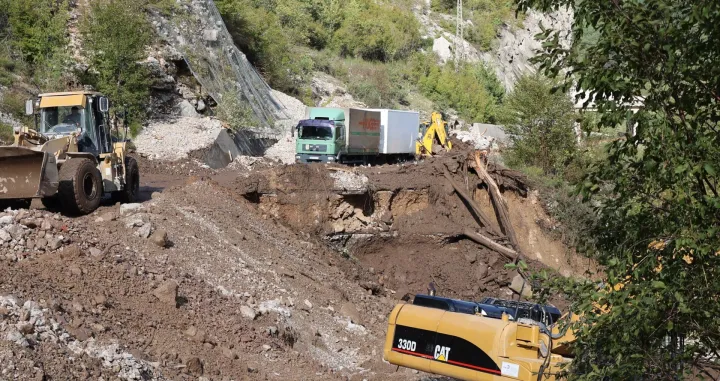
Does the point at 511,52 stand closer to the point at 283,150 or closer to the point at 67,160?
the point at 283,150

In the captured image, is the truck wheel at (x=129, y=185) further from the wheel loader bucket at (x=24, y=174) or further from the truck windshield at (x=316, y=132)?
the truck windshield at (x=316, y=132)

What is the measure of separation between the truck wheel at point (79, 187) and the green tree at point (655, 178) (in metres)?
12.5

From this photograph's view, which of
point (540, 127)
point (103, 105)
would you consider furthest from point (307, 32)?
point (103, 105)

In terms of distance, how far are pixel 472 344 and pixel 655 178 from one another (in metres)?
4.65

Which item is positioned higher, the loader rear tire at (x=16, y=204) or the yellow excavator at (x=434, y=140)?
the loader rear tire at (x=16, y=204)

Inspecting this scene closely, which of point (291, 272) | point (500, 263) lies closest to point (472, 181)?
point (500, 263)

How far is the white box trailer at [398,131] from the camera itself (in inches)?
1468

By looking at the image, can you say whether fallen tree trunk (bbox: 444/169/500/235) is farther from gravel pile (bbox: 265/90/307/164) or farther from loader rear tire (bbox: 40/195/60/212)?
loader rear tire (bbox: 40/195/60/212)

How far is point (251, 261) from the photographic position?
18469 mm

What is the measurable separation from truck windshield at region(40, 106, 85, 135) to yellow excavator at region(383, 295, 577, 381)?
10590 millimetres

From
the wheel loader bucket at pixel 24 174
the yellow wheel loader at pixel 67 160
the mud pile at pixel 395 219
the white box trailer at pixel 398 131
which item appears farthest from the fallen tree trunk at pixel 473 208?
the wheel loader bucket at pixel 24 174

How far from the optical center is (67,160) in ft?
55.0

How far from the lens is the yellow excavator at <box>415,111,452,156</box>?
40.7m

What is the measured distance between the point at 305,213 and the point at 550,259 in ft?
42.9
